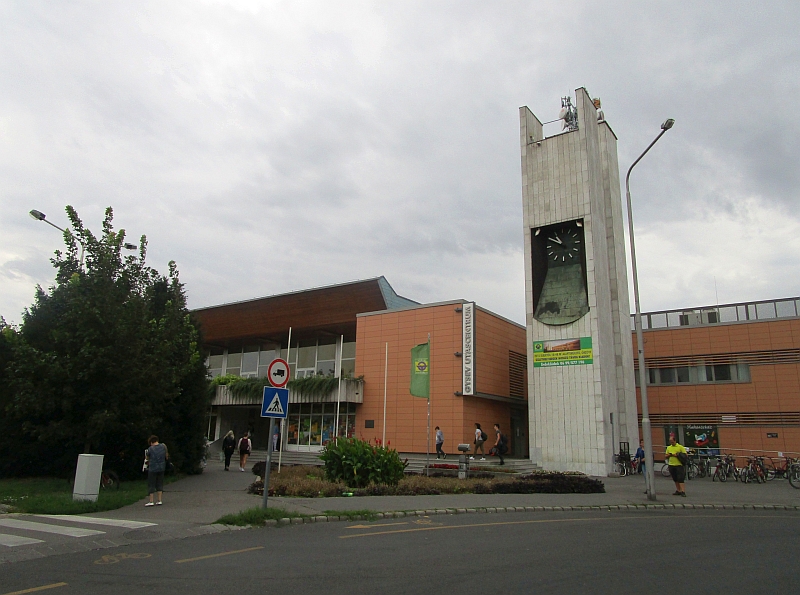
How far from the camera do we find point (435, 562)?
25.2ft

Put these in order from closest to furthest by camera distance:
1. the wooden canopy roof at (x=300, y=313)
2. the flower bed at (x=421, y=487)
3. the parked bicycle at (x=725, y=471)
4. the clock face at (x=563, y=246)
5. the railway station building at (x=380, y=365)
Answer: the flower bed at (x=421, y=487)
the parked bicycle at (x=725, y=471)
the clock face at (x=563, y=246)
the railway station building at (x=380, y=365)
the wooden canopy roof at (x=300, y=313)

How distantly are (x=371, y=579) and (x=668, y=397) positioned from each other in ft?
100

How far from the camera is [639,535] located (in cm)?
1032

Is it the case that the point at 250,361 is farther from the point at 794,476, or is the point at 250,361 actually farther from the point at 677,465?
the point at 794,476

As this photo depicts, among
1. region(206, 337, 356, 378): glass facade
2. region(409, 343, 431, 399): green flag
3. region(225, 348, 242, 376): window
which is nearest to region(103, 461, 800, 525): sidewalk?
region(409, 343, 431, 399): green flag

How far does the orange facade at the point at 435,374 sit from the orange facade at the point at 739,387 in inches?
313

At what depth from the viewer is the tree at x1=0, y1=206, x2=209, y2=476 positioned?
55.9 feet

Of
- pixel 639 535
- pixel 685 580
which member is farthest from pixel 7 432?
pixel 685 580

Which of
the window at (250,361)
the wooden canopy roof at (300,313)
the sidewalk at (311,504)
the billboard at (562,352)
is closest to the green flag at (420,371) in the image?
the billboard at (562,352)

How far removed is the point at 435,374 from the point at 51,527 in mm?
22227

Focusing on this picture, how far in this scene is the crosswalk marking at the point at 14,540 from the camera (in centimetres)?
860

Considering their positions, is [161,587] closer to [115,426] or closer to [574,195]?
[115,426]

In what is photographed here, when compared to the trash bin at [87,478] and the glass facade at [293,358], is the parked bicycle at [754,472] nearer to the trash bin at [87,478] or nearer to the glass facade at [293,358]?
the glass facade at [293,358]

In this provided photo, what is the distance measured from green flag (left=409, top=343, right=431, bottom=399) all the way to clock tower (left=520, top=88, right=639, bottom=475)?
4977 mm
